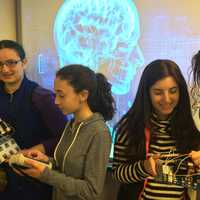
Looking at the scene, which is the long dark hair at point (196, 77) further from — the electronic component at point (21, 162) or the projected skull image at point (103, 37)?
the electronic component at point (21, 162)

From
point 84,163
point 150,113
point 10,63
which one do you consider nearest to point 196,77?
point 150,113

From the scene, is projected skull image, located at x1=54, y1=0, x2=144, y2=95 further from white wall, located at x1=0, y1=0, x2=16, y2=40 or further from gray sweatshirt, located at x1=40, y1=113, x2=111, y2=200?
gray sweatshirt, located at x1=40, y1=113, x2=111, y2=200

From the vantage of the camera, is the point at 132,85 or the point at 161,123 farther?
the point at 132,85

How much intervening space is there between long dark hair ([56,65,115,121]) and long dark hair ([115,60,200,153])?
4.4 inches

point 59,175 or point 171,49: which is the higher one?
point 171,49

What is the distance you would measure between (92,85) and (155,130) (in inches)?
12.4

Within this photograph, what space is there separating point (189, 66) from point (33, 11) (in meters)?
1.12

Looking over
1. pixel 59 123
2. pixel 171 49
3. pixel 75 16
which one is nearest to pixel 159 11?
pixel 171 49

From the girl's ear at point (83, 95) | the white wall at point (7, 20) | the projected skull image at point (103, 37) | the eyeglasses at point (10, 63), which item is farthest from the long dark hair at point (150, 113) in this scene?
the white wall at point (7, 20)

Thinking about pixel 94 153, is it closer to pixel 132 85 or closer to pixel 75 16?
pixel 132 85

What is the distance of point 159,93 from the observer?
4.39ft

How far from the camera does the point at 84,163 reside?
1345mm

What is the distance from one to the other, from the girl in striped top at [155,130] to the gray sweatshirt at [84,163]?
0.40 feet

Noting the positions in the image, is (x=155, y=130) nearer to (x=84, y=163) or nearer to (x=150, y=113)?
(x=150, y=113)
